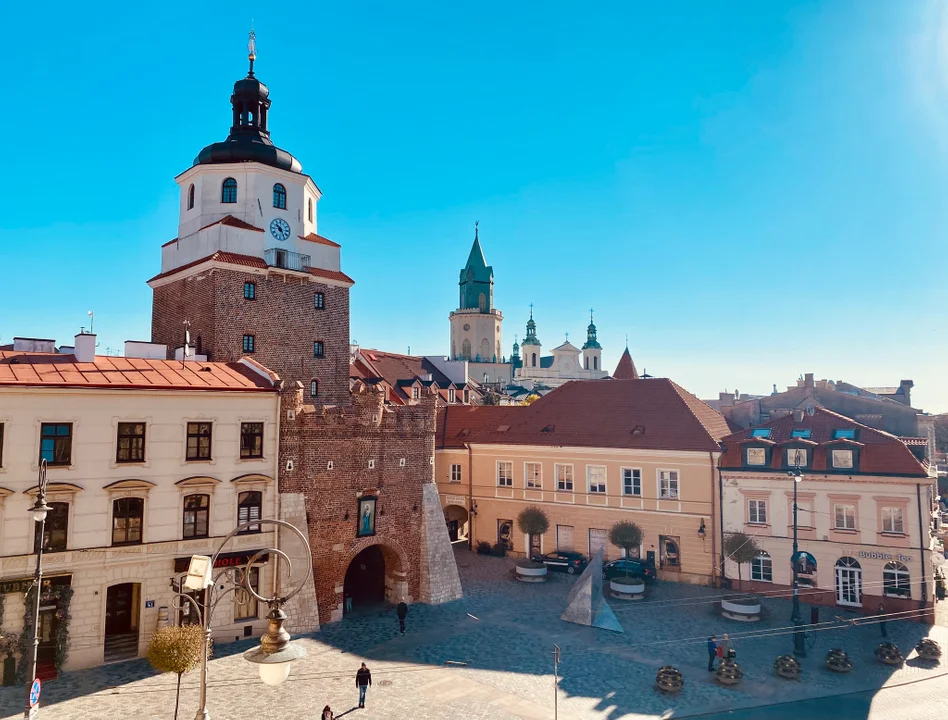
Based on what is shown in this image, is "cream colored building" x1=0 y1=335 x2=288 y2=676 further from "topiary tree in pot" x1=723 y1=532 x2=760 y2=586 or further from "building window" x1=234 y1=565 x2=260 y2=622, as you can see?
"topiary tree in pot" x1=723 y1=532 x2=760 y2=586

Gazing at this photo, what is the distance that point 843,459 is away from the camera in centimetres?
3244

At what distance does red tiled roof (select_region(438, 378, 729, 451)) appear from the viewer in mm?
38375

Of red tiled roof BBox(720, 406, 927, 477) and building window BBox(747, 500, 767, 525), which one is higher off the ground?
red tiled roof BBox(720, 406, 927, 477)

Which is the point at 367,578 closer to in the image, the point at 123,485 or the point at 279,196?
the point at 123,485

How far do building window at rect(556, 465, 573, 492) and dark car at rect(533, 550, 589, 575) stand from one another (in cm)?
383

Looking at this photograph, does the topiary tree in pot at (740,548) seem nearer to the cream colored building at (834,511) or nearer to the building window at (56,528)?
the cream colored building at (834,511)

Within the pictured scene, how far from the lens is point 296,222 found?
38.0 meters

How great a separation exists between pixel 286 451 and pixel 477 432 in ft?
65.8

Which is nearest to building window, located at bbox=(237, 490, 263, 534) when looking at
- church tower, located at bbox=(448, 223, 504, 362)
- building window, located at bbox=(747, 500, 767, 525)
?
building window, located at bbox=(747, 500, 767, 525)

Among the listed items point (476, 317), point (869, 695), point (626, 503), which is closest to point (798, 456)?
point (626, 503)

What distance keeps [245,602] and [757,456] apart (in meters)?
25.2

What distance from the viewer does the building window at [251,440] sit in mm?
27219

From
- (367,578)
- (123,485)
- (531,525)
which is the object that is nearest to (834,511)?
(531,525)

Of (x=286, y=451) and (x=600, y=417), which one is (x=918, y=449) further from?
(x=286, y=451)
